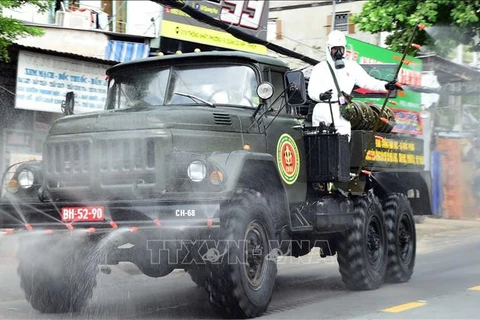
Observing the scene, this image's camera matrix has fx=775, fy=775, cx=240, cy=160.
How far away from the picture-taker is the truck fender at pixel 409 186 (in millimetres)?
10070

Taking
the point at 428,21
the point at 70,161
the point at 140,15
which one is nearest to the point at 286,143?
the point at 70,161

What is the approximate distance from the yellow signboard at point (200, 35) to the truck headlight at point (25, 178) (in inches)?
499

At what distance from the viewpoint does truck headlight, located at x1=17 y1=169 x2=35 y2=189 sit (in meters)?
7.38

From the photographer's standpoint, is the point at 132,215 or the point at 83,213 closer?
the point at 132,215

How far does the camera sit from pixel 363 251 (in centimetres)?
916

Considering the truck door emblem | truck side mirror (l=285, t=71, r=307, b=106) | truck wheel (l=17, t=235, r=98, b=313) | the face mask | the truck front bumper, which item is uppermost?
the face mask

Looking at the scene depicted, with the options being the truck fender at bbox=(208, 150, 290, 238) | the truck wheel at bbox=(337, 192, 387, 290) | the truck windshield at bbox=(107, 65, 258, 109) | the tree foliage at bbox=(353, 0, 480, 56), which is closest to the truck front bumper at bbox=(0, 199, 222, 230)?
the truck fender at bbox=(208, 150, 290, 238)

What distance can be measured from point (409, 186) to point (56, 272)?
17.7 feet

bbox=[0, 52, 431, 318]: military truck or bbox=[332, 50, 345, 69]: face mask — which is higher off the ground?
bbox=[332, 50, 345, 69]: face mask

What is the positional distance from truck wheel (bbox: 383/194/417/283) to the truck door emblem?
2295 millimetres

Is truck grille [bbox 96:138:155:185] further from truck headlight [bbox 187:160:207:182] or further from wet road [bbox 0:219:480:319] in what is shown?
wet road [bbox 0:219:480:319]

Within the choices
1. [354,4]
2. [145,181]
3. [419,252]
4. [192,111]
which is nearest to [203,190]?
[145,181]

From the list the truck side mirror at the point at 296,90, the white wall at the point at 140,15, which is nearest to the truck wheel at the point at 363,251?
the truck side mirror at the point at 296,90

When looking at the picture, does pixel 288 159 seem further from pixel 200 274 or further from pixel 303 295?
pixel 303 295
